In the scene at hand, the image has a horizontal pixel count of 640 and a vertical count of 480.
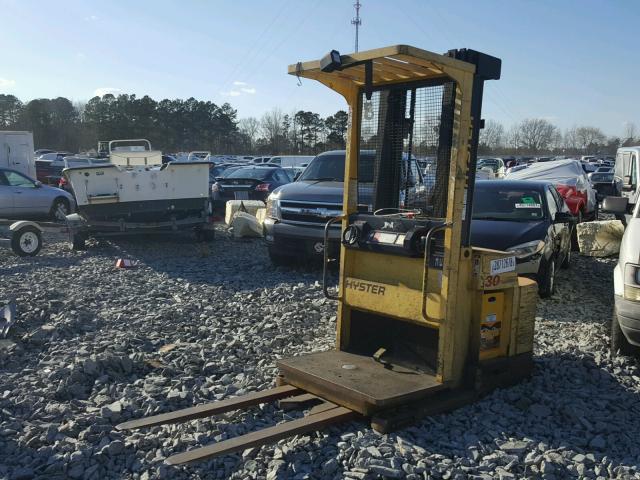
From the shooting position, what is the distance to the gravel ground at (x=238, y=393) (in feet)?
13.1

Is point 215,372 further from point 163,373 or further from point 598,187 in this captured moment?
point 598,187

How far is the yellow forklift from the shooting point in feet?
14.6

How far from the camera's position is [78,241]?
12789 millimetres

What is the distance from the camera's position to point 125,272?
1048cm

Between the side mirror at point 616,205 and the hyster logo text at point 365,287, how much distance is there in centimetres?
332

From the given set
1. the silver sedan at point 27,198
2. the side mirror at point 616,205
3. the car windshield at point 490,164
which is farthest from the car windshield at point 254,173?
the car windshield at point 490,164

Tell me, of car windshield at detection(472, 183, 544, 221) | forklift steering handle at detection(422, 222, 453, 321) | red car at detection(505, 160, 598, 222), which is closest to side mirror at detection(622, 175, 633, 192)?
red car at detection(505, 160, 598, 222)

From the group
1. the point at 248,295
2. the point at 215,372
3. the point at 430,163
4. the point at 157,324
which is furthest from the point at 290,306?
the point at 430,163

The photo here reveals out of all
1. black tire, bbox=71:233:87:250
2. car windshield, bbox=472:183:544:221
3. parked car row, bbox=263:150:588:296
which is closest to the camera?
parked car row, bbox=263:150:588:296

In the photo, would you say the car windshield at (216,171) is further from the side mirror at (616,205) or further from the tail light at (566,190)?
the side mirror at (616,205)

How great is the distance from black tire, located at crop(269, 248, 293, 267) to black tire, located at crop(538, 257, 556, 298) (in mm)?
4071

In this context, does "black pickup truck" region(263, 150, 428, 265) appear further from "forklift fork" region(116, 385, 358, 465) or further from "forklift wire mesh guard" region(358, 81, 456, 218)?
"forklift fork" region(116, 385, 358, 465)

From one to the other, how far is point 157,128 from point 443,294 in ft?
225

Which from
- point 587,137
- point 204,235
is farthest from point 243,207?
point 587,137
